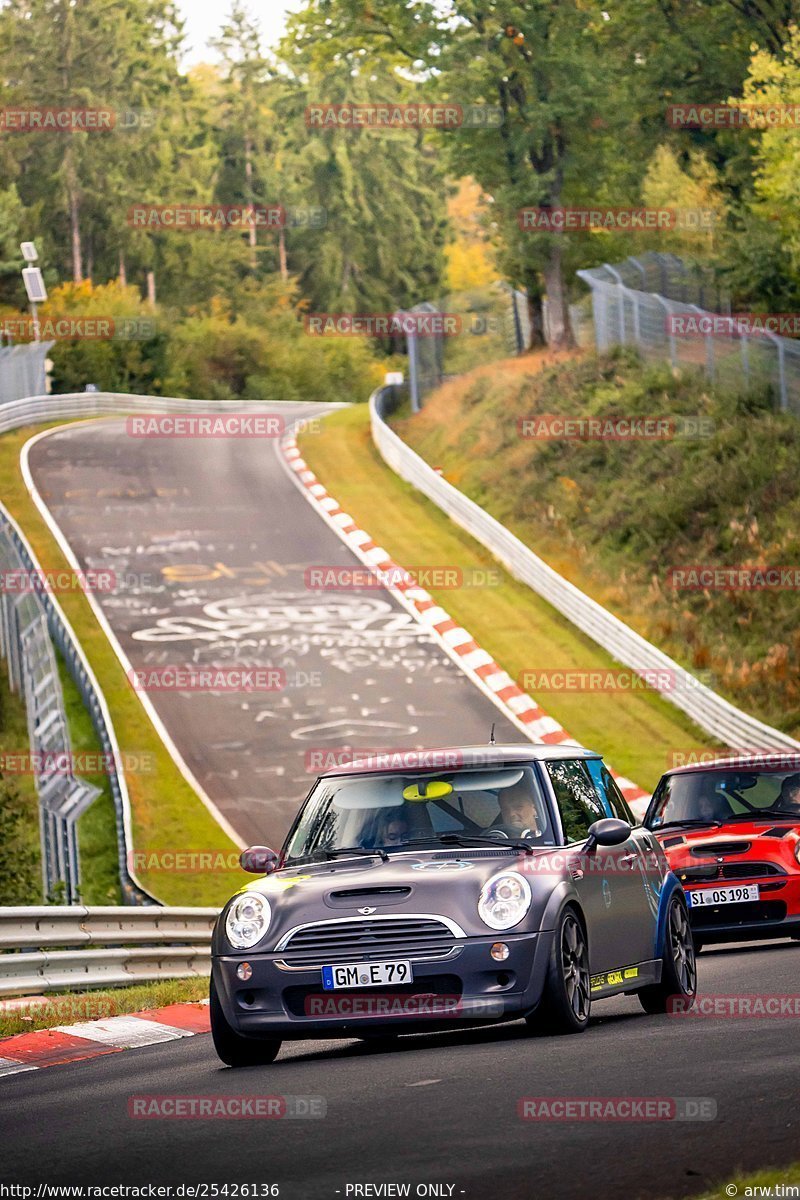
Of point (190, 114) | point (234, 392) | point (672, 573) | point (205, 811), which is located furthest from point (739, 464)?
point (190, 114)

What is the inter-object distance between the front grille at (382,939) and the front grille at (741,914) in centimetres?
591

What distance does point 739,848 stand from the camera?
14578 mm

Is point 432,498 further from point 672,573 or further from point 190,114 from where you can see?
point 190,114

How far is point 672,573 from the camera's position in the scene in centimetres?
3603

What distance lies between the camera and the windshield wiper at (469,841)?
977 cm

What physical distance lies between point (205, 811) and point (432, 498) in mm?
19098

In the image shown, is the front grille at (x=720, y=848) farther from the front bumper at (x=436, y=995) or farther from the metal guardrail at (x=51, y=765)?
the metal guardrail at (x=51, y=765)

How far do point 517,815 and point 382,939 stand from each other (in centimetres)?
128

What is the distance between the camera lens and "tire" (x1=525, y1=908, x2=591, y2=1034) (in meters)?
9.21
